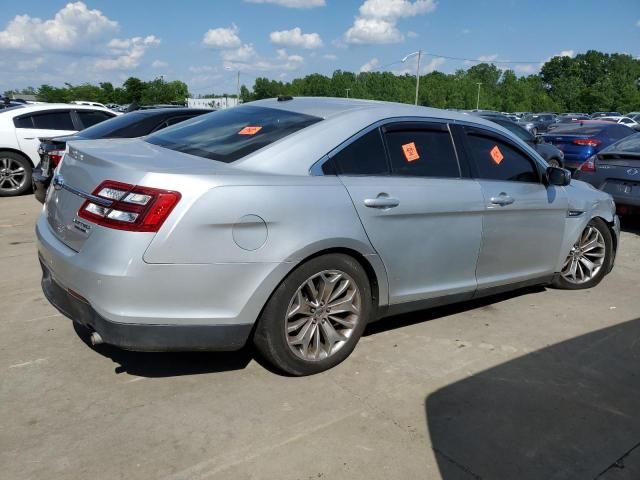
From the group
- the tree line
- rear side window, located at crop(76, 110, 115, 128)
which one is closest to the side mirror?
rear side window, located at crop(76, 110, 115, 128)

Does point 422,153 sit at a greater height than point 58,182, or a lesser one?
greater

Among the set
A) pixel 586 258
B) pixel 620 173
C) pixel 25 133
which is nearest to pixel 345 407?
pixel 586 258

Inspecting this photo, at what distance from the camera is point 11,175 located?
9.52 metres

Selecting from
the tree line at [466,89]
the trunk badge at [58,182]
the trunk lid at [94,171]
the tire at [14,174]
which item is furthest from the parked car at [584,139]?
the tree line at [466,89]

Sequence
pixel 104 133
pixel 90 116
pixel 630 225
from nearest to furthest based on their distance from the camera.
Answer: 1. pixel 104 133
2. pixel 630 225
3. pixel 90 116

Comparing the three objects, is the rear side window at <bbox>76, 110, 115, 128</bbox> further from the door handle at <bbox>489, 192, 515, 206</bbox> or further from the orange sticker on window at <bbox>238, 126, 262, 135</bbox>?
the door handle at <bbox>489, 192, 515, 206</bbox>

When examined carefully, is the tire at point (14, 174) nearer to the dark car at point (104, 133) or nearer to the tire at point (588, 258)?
the dark car at point (104, 133)

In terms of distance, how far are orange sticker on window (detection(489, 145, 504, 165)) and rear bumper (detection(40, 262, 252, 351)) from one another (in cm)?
238

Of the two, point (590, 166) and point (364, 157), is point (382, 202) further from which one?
point (590, 166)

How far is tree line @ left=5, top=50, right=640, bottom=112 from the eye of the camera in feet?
298

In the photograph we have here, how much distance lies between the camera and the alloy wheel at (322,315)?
10.5 ft

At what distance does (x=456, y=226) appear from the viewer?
12.6 ft

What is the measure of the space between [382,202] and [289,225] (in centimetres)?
69

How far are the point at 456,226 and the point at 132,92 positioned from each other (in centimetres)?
8880
